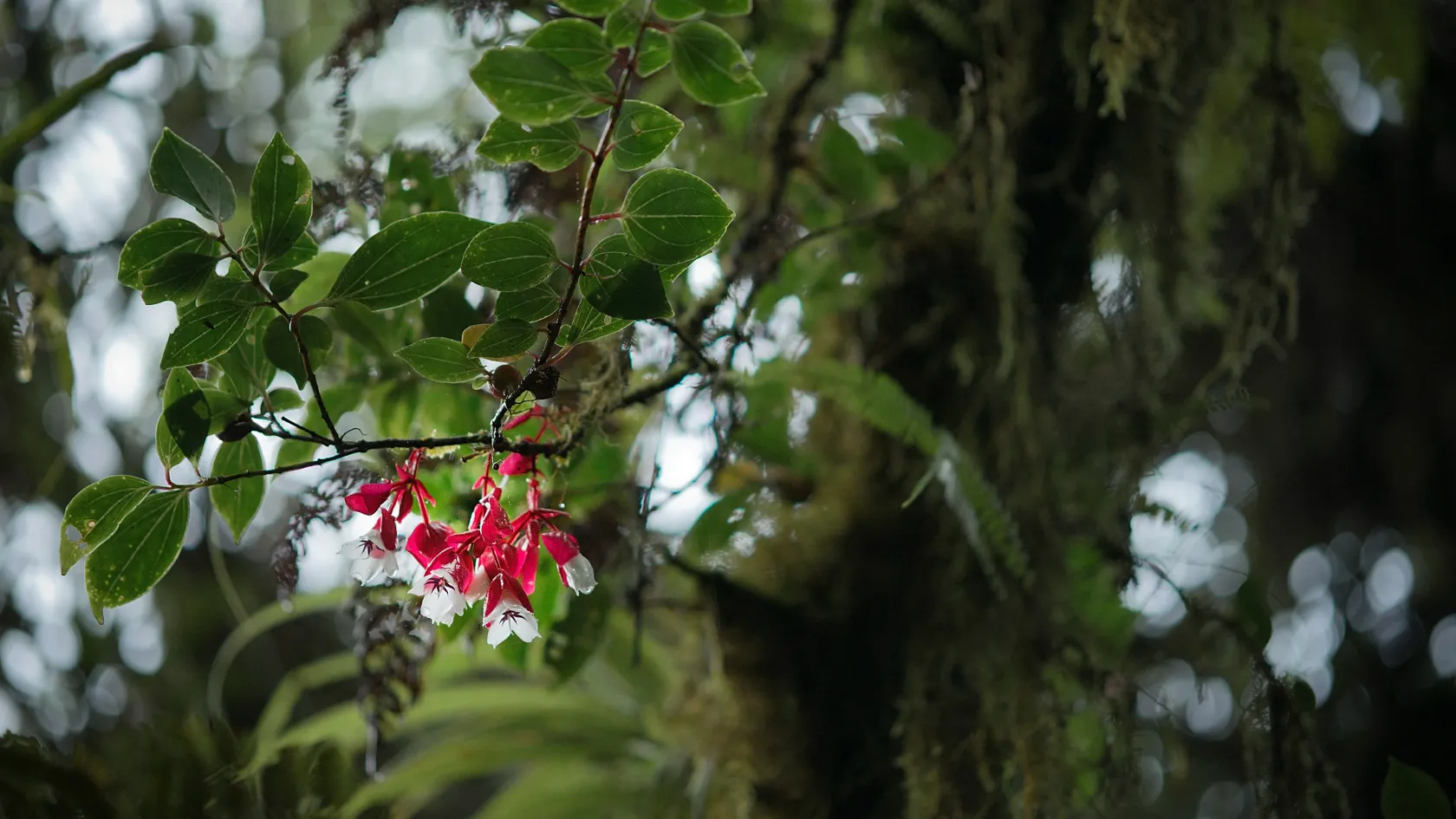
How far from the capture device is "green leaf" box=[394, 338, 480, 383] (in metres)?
0.39

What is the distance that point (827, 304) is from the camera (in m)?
0.80

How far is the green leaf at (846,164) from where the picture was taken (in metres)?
0.78

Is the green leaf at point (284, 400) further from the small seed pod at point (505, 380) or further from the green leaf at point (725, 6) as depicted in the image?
the green leaf at point (725, 6)

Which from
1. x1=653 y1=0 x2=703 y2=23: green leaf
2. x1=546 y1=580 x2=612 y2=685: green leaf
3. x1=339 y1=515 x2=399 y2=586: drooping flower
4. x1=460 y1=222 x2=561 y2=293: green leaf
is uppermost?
x1=653 y1=0 x2=703 y2=23: green leaf

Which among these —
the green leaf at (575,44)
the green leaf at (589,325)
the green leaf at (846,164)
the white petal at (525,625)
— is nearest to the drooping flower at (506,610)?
the white petal at (525,625)

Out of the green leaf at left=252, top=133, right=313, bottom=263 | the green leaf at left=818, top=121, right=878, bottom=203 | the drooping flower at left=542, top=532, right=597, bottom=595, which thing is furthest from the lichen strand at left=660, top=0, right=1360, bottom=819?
the green leaf at left=252, top=133, right=313, bottom=263

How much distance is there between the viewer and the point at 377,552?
1.32 ft

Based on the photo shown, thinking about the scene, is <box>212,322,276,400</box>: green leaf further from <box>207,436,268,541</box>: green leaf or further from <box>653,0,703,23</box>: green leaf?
<box>653,0,703,23</box>: green leaf

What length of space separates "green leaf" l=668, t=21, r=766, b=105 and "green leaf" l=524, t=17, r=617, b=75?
3 centimetres

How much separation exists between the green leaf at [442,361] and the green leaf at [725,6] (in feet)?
0.55

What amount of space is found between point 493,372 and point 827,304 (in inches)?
18.1

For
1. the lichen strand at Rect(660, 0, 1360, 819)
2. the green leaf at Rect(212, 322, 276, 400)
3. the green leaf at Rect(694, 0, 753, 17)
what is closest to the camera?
the green leaf at Rect(694, 0, 753, 17)

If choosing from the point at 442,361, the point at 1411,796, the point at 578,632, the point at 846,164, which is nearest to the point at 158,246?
the point at 442,361

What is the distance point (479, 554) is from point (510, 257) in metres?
0.13
